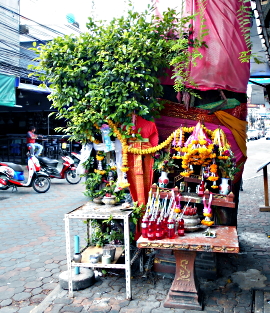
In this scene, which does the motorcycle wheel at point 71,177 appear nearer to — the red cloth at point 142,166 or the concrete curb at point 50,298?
the red cloth at point 142,166

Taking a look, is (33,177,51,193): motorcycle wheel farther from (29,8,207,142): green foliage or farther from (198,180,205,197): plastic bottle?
(198,180,205,197): plastic bottle

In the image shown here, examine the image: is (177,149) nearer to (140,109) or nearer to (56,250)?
(140,109)

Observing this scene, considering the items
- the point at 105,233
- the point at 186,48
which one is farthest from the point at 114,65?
the point at 105,233

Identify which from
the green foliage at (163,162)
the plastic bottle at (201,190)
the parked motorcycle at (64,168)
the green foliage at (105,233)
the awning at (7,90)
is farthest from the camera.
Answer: the awning at (7,90)

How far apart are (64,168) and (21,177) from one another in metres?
1.74

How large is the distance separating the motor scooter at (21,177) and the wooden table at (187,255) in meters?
7.15

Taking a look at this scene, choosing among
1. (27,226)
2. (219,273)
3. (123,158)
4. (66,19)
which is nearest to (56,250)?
(27,226)

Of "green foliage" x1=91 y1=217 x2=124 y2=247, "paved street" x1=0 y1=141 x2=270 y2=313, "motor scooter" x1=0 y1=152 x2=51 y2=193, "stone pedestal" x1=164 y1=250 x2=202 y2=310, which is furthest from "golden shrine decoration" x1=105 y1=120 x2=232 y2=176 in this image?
"motor scooter" x1=0 y1=152 x2=51 y2=193

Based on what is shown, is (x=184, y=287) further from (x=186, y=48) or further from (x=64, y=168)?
(x=64, y=168)

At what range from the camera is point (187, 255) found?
3.92 metres

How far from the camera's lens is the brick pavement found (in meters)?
3.89

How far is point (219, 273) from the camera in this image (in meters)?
4.77

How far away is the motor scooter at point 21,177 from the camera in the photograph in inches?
402

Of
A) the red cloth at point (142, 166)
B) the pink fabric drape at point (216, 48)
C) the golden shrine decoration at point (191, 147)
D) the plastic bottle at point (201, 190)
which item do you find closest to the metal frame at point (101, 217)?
the red cloth at point (142, 166)
